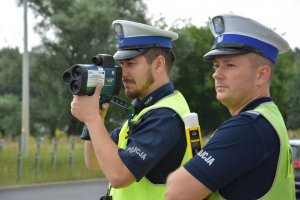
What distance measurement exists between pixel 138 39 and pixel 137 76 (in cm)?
21

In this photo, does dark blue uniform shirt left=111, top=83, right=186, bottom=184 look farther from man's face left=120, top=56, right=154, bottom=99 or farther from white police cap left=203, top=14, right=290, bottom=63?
white police cap left=203, top=14, right=290, bottom=63

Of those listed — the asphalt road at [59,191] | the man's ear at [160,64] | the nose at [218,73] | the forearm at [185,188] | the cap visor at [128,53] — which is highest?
the nose at [218,73]

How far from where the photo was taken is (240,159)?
208 centimetres

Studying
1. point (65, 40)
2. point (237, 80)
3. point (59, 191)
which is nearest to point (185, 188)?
point (237, 80)

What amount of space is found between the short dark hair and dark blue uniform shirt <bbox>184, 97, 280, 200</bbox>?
0.99m

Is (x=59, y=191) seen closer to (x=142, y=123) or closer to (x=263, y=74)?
(x=142, y=123)

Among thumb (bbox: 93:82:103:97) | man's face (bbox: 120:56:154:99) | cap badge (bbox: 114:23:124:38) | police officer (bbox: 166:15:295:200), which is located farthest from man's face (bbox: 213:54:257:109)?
cap badge (bbox: 114:23:124:38)

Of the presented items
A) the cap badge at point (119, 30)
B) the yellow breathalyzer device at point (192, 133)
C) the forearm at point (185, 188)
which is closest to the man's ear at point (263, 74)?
the yellow breathalyzer device at point (192, 133)

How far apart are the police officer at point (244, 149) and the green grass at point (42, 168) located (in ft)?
45.8

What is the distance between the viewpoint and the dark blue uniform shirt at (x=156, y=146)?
2.69 metres

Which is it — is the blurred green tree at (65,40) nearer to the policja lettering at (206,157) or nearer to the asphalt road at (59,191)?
the asphalt road at (59,191)

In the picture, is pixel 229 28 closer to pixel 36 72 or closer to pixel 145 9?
pixel 36 72

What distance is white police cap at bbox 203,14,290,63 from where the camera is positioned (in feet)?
7.57

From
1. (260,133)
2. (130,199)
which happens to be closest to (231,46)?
(260,133)
